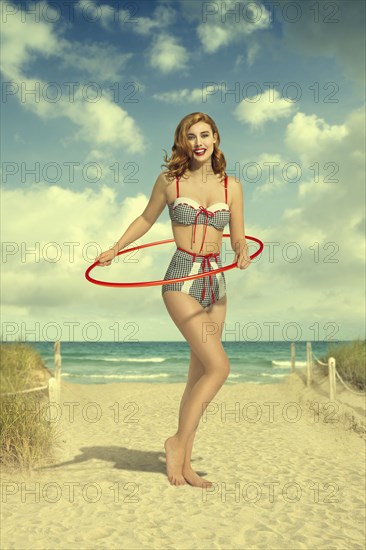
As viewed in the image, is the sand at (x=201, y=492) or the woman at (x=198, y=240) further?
the sand at (x=201, y=492)

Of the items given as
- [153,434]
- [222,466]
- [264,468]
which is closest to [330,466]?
[264,468]

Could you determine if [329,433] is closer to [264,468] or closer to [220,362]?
[264,468]

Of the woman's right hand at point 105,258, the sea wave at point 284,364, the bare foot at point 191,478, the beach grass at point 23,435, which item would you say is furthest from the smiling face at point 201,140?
the sea wave at point 284,364

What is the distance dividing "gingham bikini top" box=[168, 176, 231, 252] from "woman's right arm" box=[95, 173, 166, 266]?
21 centimetres

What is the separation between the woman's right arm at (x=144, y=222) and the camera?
11.9 ft

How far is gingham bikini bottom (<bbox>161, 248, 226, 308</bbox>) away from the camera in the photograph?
135 inches

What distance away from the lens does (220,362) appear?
3408 millimetres

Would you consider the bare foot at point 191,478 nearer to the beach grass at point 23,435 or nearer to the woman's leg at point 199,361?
the woman's leg at point 199,361

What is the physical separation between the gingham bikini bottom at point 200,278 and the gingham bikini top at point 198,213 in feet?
0.38

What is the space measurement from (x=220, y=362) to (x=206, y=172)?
3.80 ft

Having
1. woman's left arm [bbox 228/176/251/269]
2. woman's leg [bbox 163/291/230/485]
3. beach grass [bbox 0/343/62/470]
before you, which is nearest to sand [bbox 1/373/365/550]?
beach grass [bbox 0/343/62/470]

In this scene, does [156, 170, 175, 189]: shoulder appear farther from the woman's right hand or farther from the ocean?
the ocean


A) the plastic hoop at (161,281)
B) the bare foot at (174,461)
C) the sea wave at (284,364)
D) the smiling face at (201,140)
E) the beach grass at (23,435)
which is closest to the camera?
the plastic hoop at (161,281)

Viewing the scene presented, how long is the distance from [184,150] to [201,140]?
0.12 meters
